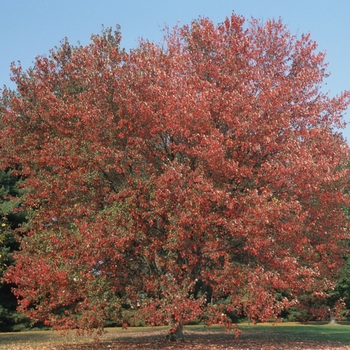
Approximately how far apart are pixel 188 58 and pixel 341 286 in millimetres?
31276

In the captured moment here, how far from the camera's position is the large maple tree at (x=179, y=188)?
669 inches

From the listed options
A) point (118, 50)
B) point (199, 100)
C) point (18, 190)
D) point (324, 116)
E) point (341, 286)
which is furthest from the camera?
point (341, 286)

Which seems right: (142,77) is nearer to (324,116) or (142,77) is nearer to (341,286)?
(324,116)

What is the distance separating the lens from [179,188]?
16.7 meters

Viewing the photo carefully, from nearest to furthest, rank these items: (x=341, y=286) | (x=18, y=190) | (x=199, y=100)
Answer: (x=199, y=100), (x=18, y=190), (x=341, y=286)

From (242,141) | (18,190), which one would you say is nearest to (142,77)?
(242,141)

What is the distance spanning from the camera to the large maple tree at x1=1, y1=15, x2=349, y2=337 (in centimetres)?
1698

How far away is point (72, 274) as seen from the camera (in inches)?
686

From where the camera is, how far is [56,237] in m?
18.3

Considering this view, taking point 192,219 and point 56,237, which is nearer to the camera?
point 192,219

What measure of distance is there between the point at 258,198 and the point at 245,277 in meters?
2.74

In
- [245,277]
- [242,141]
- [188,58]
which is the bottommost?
[245,277]

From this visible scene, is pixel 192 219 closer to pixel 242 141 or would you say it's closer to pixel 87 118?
pixel 242 141

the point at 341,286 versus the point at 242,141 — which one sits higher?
the point at 242,141
